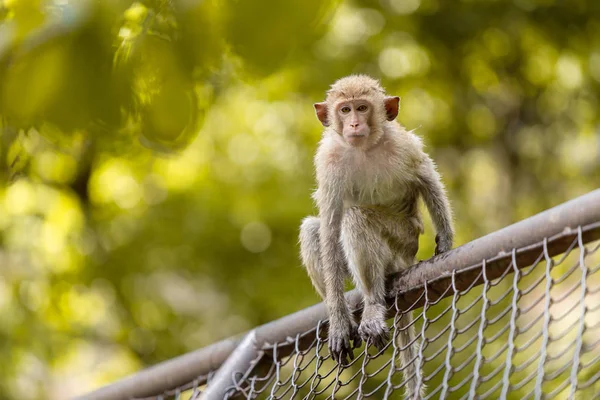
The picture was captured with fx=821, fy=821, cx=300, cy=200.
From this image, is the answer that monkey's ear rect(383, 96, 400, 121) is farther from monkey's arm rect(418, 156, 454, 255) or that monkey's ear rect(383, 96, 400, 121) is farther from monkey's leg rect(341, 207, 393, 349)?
monkey's leg rect(341, 207, 393, 349)

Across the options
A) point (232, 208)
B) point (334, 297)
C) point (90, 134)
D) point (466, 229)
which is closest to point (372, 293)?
point (334, 297)

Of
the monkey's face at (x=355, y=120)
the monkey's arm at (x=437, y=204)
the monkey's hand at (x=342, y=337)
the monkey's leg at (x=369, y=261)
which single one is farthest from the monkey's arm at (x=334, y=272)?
the monkey's arm at (x=437, y=204)

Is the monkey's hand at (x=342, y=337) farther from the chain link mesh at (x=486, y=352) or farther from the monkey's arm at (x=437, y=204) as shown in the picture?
the monkey's arm at (x=437, y=204)

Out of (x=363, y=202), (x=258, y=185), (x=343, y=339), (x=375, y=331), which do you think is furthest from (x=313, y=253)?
(x=258, y=185)

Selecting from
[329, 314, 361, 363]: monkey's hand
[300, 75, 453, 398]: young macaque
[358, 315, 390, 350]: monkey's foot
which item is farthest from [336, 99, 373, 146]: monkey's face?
[358, 315, 390, 350]: monkey's foot

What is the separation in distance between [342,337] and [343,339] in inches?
0.6

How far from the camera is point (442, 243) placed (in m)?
4.38

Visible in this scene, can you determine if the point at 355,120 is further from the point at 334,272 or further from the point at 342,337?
the point at 342,337

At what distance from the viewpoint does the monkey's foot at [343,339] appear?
158 inches

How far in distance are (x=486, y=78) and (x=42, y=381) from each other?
269 inches

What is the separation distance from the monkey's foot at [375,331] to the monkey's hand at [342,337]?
15 cm

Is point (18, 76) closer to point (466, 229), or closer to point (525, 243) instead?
point (525, 243)

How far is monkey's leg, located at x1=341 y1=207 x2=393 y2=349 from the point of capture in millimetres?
3898

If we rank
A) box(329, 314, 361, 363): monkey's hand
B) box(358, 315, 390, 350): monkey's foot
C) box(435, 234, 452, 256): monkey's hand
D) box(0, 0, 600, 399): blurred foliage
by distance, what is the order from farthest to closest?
box(0, 0, 600, 399): blurred foliage < box(435, 234, 452, 256): monkey's hand < box(329, 314, 361, 363): monkey's hand < box(358, 315, 390, 350): monkey's foot
